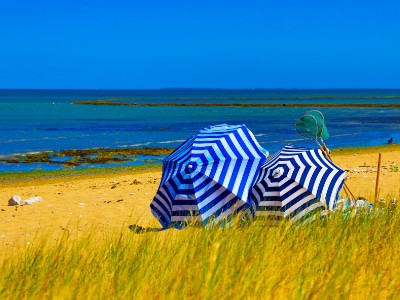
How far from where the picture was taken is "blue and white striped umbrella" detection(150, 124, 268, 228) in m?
8.77

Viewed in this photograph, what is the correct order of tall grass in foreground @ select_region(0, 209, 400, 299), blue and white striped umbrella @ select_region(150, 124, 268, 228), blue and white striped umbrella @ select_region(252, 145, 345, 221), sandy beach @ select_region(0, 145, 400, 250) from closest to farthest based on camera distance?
tall grass in foreground @ select_region(0, 209, 400, 299) → blue and white striped umbrella @ select_region(252, 145, 345, 221) → blue and white striped umbrella @ select_region(150, 124, 268, 228) → sandy beach @ select_region(0, 145, 400, 250)

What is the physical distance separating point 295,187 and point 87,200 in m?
8.51

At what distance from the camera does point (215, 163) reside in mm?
8891

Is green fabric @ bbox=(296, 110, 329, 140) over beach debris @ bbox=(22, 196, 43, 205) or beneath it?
over

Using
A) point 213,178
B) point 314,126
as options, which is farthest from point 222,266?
point 314,126

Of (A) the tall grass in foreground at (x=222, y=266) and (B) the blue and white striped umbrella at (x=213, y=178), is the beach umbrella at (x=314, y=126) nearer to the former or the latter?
(B) the blue and white striped umbrella at (x=213, y=178)

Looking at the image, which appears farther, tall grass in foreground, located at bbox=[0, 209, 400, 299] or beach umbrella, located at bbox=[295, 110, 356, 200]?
beach umbrella, located at bbox=[295, 110, 356, 200]

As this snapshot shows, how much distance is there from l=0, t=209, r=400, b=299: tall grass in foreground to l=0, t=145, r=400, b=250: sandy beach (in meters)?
3.20

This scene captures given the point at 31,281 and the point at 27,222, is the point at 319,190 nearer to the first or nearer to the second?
the point at 31,281

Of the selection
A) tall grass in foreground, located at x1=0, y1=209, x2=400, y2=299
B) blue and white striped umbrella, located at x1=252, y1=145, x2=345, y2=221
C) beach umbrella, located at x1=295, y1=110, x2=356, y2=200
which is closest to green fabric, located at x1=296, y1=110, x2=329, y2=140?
beach umbrella, located at x1=295, y1=110, x2=356, y2=200

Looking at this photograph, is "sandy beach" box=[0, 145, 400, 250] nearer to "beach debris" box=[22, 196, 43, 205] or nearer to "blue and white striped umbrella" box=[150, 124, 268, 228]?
"beach debris" box=[22, 196, 43, 205]

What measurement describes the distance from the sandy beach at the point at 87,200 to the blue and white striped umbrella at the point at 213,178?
694 mm

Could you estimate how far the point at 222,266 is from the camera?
184 inches

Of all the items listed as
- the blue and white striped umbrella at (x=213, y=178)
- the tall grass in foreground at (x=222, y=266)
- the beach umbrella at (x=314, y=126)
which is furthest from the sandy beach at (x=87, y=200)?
the tall grass in foreground at (x=222, y=266)
